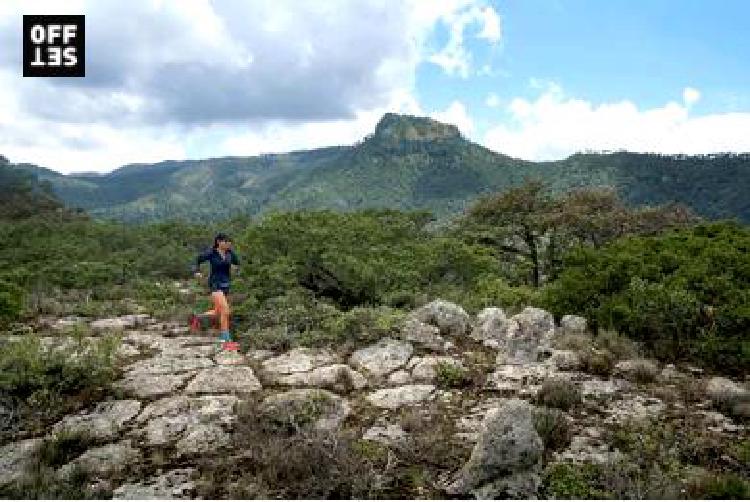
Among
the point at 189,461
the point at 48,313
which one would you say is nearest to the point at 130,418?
the point at 189,461

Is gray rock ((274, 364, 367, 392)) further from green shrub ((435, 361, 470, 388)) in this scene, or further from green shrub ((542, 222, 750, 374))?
green shrub ((542, 222, 750, 374))

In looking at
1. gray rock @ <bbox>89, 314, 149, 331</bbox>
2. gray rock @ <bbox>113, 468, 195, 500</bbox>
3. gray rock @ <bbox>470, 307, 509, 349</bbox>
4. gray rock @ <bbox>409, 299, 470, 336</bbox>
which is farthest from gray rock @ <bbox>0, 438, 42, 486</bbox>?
gray rock @ <bbox>470, 307, 509, 349</bbox>

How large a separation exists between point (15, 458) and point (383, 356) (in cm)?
475

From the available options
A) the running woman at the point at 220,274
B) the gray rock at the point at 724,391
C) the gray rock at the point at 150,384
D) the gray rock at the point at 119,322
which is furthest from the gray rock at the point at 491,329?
the gray rock at the point at 119,322

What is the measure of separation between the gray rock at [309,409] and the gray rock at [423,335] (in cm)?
261

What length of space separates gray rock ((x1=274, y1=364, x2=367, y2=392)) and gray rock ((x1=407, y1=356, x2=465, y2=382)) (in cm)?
71

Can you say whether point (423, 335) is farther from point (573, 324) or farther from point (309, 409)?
point (309, 409)

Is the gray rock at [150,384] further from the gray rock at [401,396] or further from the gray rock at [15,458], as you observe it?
the gray rock at [401,396]

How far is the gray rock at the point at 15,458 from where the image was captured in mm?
6266

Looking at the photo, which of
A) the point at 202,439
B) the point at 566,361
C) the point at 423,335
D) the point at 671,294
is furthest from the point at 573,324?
the point at 202,439

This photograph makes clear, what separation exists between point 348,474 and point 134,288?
15.6 meters

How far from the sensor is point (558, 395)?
7.58m

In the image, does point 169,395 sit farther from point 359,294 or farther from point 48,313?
point 48,313

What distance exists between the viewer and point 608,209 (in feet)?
90.4
